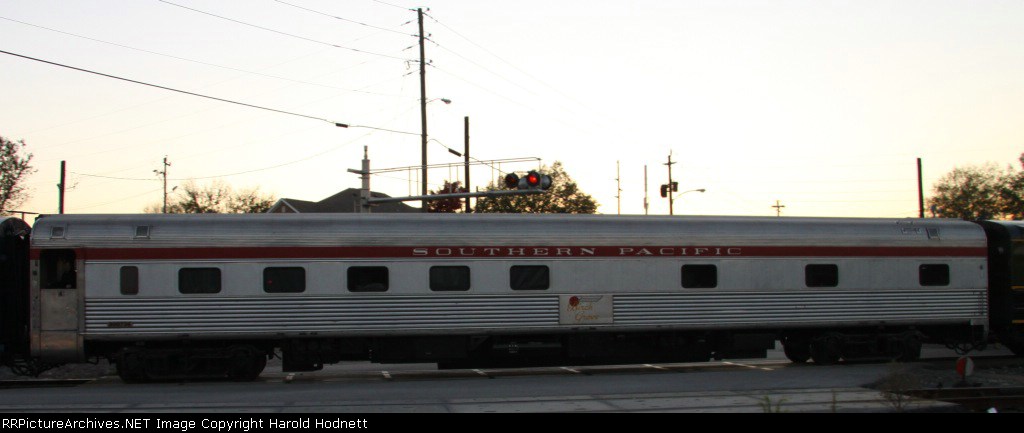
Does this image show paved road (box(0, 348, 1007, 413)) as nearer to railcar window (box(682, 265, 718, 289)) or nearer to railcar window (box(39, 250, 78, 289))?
railcar window (box(682, 265, 718, 289))

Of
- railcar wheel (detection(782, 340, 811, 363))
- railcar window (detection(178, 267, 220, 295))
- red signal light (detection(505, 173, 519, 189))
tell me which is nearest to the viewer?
railcar window (detection(178, 267, 220, 295))

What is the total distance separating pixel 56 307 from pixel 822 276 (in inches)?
591

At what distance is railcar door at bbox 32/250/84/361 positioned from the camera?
54.2ft

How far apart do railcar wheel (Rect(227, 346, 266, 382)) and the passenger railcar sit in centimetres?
4

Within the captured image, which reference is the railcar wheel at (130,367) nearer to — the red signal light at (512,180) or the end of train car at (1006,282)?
the red signal light at (512,180)

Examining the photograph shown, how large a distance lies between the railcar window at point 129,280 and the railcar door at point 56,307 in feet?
2.40

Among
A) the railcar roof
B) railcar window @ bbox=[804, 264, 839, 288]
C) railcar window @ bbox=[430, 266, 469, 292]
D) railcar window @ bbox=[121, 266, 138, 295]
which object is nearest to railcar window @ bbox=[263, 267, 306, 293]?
the railcar roof

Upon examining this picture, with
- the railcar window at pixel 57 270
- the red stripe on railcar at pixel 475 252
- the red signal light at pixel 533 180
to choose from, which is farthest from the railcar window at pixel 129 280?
the red signal light at pixel 533 180

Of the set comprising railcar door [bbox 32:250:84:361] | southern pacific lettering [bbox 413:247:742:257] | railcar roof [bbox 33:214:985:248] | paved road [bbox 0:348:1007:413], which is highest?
railcar roof [bbox 33:214:985:248]

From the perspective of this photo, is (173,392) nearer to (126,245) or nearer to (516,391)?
(126,245)

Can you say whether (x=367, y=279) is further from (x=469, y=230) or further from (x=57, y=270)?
(x=57, y=270)

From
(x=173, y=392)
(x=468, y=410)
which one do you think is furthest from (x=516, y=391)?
(x=173, y=392)

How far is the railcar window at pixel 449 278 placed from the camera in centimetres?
1758
